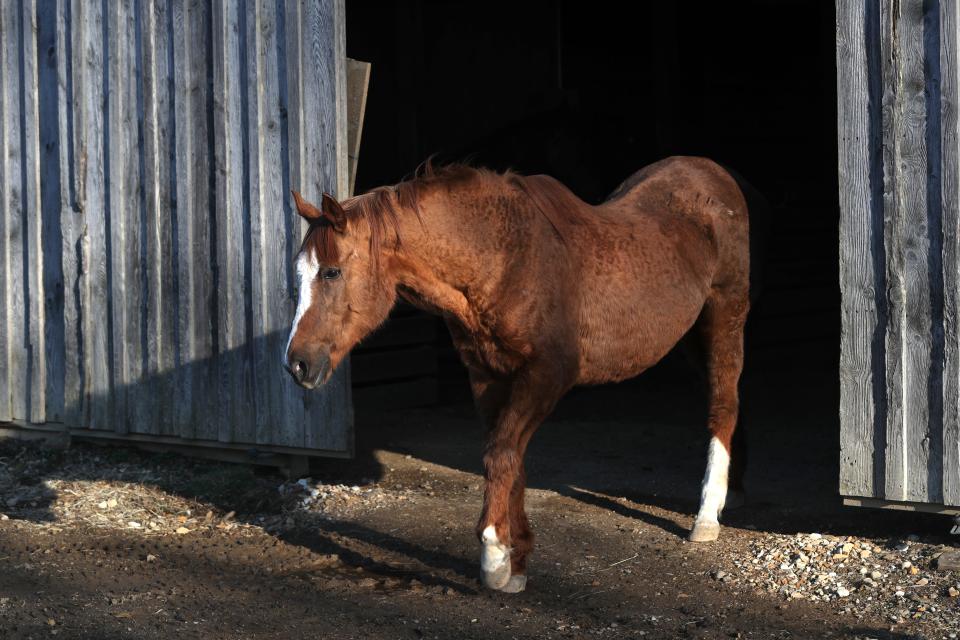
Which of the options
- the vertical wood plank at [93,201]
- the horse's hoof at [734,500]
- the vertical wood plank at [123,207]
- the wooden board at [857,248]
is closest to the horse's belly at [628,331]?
the wooden board at [857,248]

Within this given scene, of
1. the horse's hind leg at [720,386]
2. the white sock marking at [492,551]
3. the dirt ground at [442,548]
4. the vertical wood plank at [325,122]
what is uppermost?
the vertical wood plank at [325,122]

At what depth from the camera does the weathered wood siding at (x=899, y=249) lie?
475 centimetres

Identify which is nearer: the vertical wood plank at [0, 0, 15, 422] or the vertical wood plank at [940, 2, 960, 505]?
the vertical wood plank at [940, 2, 960, 505]

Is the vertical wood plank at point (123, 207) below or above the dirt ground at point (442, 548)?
above

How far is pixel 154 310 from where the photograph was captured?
7.38m

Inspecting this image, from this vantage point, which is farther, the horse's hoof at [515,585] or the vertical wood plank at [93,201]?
the vertical wood plank at [93,201]

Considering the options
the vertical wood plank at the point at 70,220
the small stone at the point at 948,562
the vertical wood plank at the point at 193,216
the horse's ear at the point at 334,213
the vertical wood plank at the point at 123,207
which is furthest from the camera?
the vertical wood plank at the point at 70,220

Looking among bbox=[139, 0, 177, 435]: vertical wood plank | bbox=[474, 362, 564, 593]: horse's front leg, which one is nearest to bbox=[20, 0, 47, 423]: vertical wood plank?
bbox=[139, 0, 177, 435]: vertical wood plank

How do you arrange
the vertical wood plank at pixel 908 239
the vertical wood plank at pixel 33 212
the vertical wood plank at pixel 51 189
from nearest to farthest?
the vertical wood plank at pixel 908 239 → the vertical wood plank at pixel 51 189 → the vertical wood plank at pixel 33 212

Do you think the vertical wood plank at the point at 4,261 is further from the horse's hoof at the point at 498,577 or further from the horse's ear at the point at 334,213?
the horse's hoof at the point at 498,577

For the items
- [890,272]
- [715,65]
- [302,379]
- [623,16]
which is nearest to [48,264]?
[302,379]

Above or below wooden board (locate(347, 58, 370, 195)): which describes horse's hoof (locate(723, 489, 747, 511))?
below

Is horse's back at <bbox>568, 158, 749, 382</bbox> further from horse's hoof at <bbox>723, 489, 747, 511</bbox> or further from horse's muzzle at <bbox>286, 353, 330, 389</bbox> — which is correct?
horse's muzzle at <bbox>286, 353, 330, 389</bbox>

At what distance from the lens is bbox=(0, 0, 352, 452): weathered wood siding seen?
661 cm
